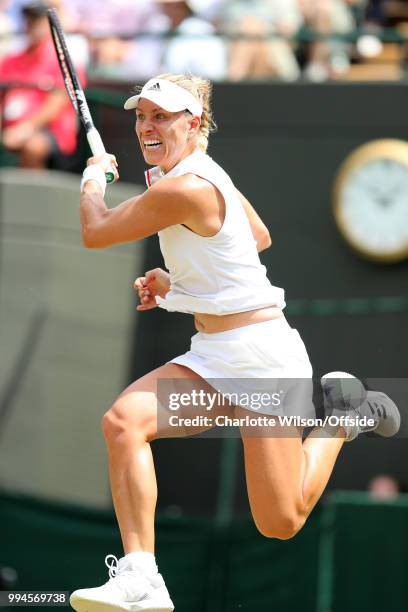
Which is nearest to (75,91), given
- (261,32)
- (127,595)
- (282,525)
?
(282,525)

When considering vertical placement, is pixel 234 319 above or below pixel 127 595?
above

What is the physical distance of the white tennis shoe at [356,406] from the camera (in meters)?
5.77

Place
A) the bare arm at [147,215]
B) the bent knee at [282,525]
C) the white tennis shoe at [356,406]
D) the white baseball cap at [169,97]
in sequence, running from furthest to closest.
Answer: the white tennis shoe at [356,406]
the bent knee at [282,525]
the white baseball cap at [169,97]
the bare arm at [147,215]

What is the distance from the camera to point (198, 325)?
550 cm

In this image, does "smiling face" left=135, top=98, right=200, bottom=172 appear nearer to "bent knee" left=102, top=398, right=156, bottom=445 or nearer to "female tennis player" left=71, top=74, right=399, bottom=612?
"female tennis player" left=71, top=74, right=399, bottom=612

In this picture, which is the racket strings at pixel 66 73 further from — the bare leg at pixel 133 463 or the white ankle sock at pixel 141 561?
the white ankle sock at pixel 141 561

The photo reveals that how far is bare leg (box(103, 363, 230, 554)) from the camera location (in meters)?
5.11

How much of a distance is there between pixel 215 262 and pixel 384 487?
16.9ft

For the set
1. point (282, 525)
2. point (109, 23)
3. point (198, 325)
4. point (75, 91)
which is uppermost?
point (109, 23)

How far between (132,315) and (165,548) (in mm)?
1842

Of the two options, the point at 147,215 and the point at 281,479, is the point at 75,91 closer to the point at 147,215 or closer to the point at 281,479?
the point at 147,215

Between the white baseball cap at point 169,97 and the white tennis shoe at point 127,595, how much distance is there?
1.69 metres

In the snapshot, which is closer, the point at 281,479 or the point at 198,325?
the point at 281,479

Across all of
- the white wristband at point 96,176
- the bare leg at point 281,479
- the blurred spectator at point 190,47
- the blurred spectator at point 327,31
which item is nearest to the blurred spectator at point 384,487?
the blurred spectator at point 327,31
